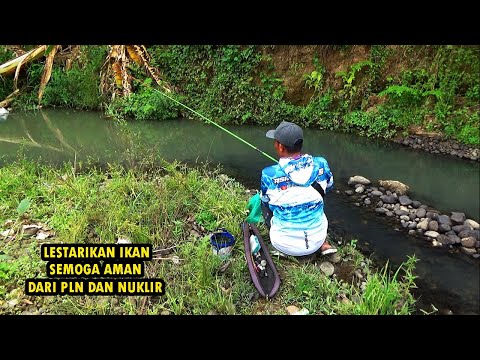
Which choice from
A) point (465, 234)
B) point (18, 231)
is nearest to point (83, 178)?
point (18, 231)

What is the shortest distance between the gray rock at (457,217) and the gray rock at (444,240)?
0.30 meters

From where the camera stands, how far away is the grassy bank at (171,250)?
2736 millimetres

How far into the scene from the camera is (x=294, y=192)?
2.91 m

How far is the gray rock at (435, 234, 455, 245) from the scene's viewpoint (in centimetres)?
374

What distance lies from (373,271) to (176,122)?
6.98m

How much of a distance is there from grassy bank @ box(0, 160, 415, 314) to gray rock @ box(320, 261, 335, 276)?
0.18ft

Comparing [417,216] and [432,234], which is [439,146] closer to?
[417,216]

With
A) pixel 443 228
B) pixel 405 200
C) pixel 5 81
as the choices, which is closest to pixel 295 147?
pixel 443 228

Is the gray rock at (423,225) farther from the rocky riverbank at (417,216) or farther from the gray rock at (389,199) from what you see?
the gray rock at (389,199)

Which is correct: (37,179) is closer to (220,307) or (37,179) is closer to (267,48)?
(220,307)

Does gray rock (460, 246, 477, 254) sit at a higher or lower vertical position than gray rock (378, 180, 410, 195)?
lower
